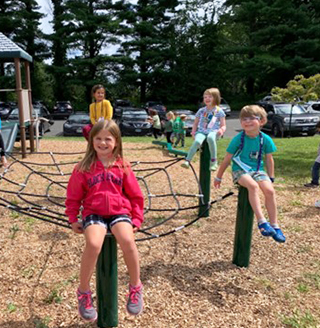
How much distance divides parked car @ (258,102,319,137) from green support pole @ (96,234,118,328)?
14.0 metres

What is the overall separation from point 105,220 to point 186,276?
1.24 meters

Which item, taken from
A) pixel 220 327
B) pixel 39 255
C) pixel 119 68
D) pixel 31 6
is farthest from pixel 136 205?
pixel 31 6

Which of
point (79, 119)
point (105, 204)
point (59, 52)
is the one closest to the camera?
point (105, 204)

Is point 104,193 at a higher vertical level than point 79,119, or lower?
higher

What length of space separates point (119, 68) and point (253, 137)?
1319 inches

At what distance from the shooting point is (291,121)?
598 inches

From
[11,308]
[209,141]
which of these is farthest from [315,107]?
[11,308]

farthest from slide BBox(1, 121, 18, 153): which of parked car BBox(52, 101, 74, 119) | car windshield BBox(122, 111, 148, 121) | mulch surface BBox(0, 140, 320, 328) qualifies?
parked car BBox(52, 101, 74, 119)

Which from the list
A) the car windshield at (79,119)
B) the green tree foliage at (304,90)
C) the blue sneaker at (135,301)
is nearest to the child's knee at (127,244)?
the blue sneaker at (135,301)

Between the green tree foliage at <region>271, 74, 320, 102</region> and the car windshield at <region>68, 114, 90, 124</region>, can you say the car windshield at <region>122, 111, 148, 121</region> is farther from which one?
the green tree foliage at <region>271, 74, 320, 102</region>

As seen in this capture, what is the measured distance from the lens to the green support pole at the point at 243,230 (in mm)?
3182

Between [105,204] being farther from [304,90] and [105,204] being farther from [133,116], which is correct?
[133,116]

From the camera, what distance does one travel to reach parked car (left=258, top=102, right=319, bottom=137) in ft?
49.9

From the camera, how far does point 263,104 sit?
59.3 ft
